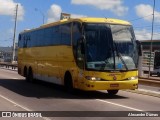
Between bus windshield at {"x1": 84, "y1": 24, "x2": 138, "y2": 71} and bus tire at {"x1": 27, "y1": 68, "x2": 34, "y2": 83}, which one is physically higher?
bus windshield at {"x1": 84, "y1": 24, "x2": 138, "y2": 71}

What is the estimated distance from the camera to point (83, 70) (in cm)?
1794

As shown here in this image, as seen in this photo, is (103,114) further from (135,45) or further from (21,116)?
(135,45)

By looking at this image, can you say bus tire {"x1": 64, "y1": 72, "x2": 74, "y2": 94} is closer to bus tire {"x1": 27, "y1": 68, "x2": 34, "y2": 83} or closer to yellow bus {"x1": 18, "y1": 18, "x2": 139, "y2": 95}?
yellow bus {"x1": 18, "y1": 18, "x2": 139, "y2": 95}

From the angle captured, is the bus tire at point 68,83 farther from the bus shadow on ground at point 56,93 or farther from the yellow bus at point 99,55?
the bus shadow on ground at point 56,93

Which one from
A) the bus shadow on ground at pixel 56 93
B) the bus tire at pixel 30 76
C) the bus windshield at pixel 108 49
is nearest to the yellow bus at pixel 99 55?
the bus windshield at pixel 108 49

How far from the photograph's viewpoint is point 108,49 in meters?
18.0

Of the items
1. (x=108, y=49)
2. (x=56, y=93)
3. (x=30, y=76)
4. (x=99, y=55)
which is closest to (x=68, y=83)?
(x=56, y=93)

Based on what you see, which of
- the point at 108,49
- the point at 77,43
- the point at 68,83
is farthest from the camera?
the point at 68,83

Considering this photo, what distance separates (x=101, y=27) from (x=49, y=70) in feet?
19.4

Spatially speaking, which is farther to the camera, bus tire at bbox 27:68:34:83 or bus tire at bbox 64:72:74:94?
bus tire at bbox 27:68:34:83

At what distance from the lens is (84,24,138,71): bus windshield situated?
58.4 feet

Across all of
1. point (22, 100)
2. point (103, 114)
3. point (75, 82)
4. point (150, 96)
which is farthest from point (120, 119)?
point (150, 96)

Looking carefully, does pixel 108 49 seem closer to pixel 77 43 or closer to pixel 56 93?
pixel 77 43

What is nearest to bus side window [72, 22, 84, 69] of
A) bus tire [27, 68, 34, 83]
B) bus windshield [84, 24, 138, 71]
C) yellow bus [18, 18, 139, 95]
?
yellow bus [18, 18, 139, 95]
